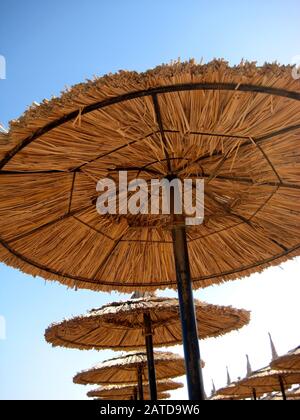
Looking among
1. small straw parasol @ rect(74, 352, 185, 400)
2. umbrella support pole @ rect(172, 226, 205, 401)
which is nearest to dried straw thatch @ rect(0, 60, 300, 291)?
umbrella support pole @ rect(172, 226, 205, 401)

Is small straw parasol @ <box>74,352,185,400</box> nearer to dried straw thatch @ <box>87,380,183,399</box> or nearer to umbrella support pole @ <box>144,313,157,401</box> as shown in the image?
dried straw thatch @ <box>87,380,183,399</box>

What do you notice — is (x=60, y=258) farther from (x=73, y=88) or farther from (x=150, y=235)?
(x=73, y=88)

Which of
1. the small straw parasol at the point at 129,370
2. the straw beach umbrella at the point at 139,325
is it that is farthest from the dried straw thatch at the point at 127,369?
the straw beach umbrella at the point at 139,325

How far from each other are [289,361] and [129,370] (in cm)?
378

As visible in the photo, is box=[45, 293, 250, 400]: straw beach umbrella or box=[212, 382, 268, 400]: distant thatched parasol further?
box=[212, 382, 268, 400]: distant thatched parasol

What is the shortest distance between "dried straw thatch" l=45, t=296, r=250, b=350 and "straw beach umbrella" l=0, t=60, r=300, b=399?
177 centimetres

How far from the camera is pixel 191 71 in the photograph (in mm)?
1885

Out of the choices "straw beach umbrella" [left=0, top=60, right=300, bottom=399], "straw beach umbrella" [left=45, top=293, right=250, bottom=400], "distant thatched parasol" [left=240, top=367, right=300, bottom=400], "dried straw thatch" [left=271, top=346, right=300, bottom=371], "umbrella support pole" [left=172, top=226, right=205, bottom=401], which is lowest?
"umbrella support pole" [left=172, top=226, right=205, bottom=401]

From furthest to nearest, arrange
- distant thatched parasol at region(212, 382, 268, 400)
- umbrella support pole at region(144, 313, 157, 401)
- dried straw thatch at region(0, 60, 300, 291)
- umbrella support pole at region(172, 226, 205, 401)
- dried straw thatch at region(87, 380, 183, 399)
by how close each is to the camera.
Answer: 1. distant thatched parasol at region(212, 382, 268, 400)
2. dried straw thatch at region(87, 380, 183, 399)
3. umbrella support pole at region(144, 313, 157, 401)
4. umbrella support pole at region(172, 226, 205, 401)
5. dried straw thatch at region(0, 60, 300, 291)

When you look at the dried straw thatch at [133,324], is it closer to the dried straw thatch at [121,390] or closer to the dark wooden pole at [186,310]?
the dark wooden pole at [186,310]

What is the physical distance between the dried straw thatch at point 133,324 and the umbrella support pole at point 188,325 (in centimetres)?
303

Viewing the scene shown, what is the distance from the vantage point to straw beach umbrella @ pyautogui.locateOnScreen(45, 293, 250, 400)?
226 inches

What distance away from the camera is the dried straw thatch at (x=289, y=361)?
9758mm
